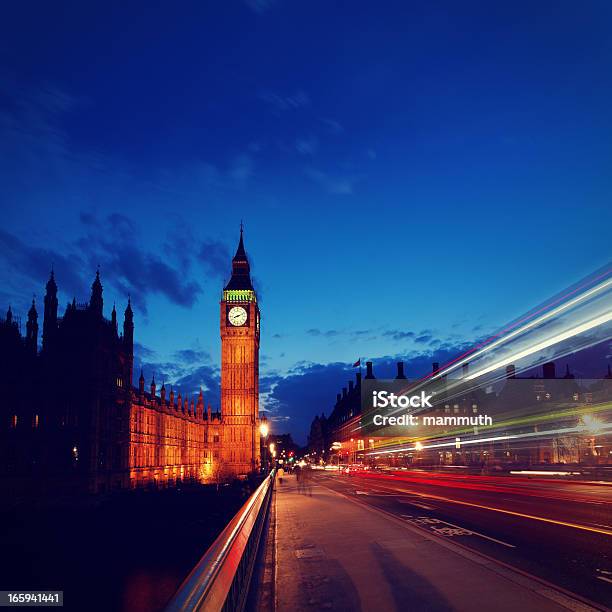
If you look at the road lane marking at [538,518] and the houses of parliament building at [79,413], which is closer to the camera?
the road lane marking at [538,518]

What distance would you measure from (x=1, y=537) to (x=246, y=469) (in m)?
78.9

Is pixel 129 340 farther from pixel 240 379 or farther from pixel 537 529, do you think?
pixel 537 529

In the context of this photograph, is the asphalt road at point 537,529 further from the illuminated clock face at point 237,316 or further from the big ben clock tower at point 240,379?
the illuminated clock face at point 237,316

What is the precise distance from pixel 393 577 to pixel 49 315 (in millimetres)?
56032

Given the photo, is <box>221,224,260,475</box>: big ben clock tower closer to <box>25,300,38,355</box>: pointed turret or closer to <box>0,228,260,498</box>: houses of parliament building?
<box>0,228,260,498</box>: houses of parliament building

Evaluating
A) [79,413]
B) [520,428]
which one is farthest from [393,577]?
[520,428]

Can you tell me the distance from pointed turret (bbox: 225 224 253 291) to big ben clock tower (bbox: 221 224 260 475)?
71cm

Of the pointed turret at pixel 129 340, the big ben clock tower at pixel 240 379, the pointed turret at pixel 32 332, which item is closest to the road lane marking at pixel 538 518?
the pointed turret at pixel 32 332

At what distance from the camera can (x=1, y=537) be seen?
39188 mm

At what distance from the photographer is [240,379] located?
124250 mm

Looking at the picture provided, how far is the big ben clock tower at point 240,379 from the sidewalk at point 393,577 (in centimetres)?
10234

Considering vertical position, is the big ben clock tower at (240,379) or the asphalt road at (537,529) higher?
the big ben clock tower at (240,379)

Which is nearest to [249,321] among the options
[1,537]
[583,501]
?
[1,537]

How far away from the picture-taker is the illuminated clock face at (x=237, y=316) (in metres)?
128
